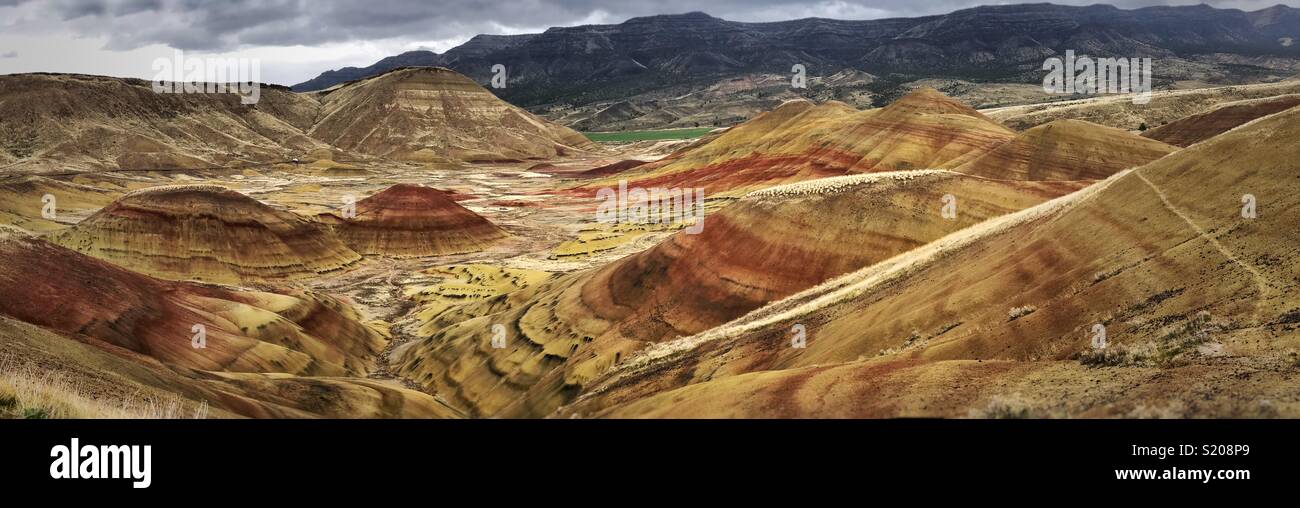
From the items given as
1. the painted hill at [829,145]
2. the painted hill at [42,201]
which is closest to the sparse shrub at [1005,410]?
the painted hill at [829,145]

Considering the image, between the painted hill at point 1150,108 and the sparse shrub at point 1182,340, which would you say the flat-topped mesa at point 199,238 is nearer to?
the sparse shrub at point 1182,340

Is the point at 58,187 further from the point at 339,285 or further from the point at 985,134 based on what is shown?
the point at 985,134

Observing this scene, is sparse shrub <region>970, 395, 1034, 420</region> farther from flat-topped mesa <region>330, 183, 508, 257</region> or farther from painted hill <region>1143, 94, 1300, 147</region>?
painted hill <region>1143, 94, 1300, 147</region>

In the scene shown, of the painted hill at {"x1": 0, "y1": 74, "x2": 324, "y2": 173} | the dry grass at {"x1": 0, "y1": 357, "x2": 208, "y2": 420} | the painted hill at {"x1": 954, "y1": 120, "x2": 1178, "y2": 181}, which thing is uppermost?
the painted hill at {"x1": 0, "y1": 74, "x2": 324, "y2": 173}

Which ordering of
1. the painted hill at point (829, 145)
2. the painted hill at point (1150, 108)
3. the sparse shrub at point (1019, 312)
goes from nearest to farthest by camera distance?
the sparse shrub at point (1019, 312)
the painted hill at point (829, 145)
the painted hill at point (1150, 108)

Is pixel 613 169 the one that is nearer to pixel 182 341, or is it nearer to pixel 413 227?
pixel 413 227

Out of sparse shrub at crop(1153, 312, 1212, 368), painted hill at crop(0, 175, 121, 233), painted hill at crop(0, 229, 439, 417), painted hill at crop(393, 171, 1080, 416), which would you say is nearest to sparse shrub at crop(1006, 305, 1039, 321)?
sparse shrub at crop(1153, 312, 1212, 368)
